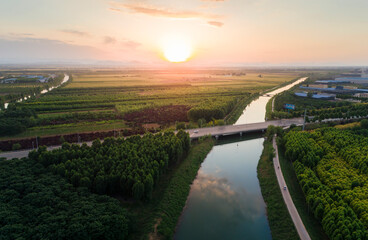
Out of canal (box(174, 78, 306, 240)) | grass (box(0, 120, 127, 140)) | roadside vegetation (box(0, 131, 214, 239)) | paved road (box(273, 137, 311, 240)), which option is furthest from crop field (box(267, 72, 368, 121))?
grass (box(0, 120, 127, 140))

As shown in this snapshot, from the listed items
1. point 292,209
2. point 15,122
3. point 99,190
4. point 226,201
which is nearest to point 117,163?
point 99,190

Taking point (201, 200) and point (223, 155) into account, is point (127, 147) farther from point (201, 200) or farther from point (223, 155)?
point (223, 155)

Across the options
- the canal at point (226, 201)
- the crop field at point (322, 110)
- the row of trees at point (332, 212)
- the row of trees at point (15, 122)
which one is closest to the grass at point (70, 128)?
the row of trees at point (15, 122)

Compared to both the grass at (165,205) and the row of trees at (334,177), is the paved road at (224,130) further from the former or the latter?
the grass at (165,205)

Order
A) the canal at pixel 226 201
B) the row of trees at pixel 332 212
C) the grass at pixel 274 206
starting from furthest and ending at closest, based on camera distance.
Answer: the canal at pixel 226 201
the grass at pixel 274 206
the row of trees at pixel 332 212

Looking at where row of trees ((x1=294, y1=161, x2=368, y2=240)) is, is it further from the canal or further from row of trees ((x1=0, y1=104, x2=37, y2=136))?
row of trees ((x1=0, y1=104, x2=37, y2=136))

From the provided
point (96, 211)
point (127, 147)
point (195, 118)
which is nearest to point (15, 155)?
point (127, 147)

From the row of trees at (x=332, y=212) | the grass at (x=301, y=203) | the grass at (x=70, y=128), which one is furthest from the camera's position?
the grass at (x=70, y=128)
